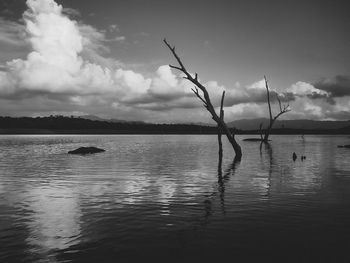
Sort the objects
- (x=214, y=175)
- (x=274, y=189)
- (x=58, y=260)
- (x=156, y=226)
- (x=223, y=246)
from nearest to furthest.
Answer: (x=58, y=260) < (x=223, y=246) < (x=156, y=226) < (x=274, y=189) < (x=214, y=175)

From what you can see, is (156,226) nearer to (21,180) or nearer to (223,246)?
(223,246)

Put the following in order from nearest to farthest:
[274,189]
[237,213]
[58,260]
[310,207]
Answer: [58,260], [237,213], [310,207], [274,189]

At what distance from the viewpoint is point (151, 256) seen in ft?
26.0

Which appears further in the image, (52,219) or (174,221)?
(52,219)

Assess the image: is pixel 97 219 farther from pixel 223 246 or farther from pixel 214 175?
pixel 214 175

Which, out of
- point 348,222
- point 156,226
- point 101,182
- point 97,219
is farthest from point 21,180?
point 348,222

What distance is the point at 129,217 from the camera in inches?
458

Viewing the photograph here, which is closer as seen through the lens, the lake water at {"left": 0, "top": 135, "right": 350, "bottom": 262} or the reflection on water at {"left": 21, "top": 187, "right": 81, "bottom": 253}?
the lake water at {"left": 0, "top": 135, "right": 350, "bottom": 262}

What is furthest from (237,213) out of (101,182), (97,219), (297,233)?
(101,182)

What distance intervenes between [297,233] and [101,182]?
504 inches

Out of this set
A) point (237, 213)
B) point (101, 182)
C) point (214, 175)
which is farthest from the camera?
point (214, 175)

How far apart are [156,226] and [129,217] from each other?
152 centimetres

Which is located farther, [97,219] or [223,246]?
[97,219]

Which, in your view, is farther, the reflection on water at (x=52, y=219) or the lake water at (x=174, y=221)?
the reflection on water at (x=52, y=219)
